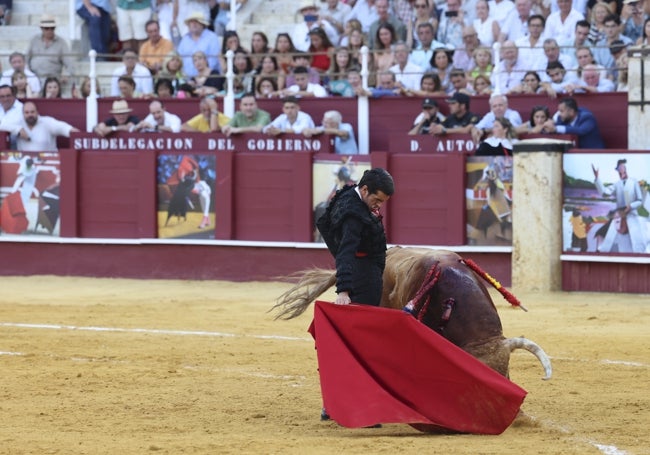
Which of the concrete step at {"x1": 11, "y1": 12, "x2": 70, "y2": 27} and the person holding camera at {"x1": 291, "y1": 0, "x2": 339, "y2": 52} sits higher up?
the concrete step at {"x1": 11, "y1": 12, "x2": 70, "y2": 27}

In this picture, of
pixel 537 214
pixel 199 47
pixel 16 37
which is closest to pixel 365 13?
pixel 199 47

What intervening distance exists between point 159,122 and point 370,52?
248cm

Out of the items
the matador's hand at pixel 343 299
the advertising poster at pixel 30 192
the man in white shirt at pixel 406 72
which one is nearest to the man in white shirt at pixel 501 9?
the man in white shirt at pixel 406 72

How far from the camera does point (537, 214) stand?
1327cm

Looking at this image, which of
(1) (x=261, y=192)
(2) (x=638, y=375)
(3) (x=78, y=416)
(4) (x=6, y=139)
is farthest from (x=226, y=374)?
(4) (x=6, y=139)

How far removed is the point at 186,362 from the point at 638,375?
114 inches

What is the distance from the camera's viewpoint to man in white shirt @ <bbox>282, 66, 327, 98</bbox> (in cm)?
1527

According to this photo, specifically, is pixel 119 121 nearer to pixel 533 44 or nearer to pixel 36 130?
pixel 36 130

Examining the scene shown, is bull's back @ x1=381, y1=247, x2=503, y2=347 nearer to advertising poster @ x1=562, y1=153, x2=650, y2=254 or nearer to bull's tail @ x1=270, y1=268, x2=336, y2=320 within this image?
bull's tail @ x1=270, y1=268, x2=336, y2=320

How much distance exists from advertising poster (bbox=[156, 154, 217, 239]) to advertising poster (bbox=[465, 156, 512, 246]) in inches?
110

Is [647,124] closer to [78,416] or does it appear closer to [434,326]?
[434,326]

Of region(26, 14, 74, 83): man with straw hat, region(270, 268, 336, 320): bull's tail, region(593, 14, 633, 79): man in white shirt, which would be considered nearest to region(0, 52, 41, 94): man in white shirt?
region(26, 14, 74, 83): man with straw hat

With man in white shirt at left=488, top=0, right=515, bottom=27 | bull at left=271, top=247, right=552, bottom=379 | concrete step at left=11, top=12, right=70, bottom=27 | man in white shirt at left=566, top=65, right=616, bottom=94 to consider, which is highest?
concrete step at left=11, top=12, right=70, bottom=27

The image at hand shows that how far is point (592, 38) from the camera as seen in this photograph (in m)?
14.1
